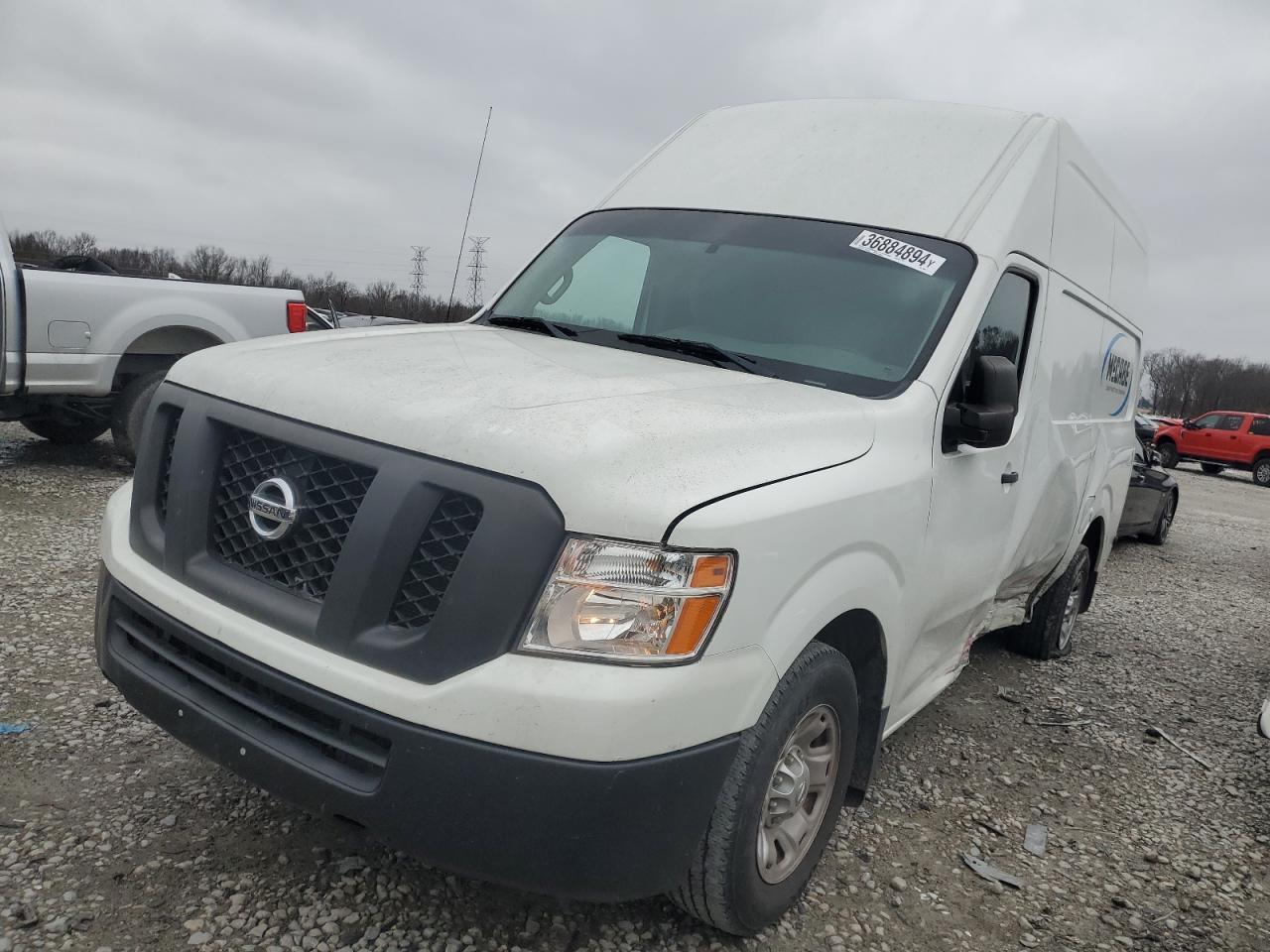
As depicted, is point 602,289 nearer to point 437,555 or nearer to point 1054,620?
point 437,555

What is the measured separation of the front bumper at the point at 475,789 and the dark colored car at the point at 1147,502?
1044cm

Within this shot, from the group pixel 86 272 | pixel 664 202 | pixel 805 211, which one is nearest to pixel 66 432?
pixel 86 272

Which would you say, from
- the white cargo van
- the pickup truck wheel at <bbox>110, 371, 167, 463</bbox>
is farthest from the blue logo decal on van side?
the pickup truck wheel at <bbox>110, 371, 167, 463</bbox>

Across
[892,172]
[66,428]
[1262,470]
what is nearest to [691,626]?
[892,172]

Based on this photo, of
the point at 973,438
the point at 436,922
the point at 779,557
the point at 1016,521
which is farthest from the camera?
the point at 1016,521

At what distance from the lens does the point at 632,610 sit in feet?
6.51

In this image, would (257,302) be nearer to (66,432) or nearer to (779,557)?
(66,432)

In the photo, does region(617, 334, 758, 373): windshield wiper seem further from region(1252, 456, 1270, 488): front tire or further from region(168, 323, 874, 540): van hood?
region(1252, 456, 1270, 488): front tire

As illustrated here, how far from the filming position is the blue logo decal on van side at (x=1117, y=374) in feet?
16.8

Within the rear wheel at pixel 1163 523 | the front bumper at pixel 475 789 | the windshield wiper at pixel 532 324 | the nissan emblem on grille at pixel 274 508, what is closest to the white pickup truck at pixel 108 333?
the windshield wiper at pixel 532 324

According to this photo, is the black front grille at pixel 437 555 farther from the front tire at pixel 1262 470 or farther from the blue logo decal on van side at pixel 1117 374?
the front tire at pixel 1262 470

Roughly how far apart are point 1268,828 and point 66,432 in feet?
29.5

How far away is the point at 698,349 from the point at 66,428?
745cm

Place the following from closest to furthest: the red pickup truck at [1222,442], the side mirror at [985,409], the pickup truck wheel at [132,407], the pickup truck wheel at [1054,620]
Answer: the side mirror at [985,409]
the pickup truck wheel at [1054,620]
the pickup truck wheel at [132,407]
the red pickup truck at [1222,442]
